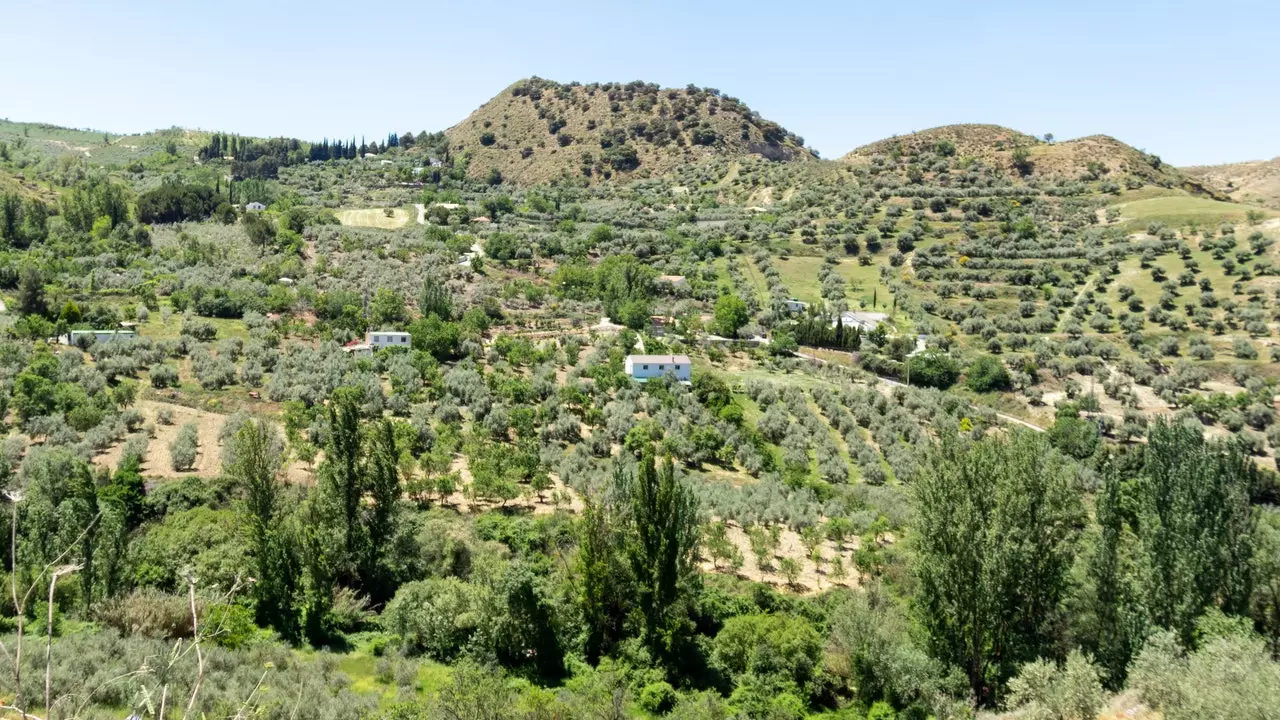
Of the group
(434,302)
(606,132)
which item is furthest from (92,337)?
(606,132)

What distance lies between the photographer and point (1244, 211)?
96.2 metres

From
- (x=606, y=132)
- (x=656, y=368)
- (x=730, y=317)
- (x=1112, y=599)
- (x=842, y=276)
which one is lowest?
(x=1112, y=599)

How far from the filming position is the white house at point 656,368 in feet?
→ 183

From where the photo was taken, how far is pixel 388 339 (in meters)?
59.0

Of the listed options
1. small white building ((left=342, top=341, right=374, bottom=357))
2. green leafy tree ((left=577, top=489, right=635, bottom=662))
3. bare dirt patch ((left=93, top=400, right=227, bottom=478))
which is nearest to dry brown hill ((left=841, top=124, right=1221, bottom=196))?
small white building ((left=342, top=341, right=374, bottom=357))

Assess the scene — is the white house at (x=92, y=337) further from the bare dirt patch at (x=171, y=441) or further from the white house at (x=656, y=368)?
the white house at (x=656, y=368)

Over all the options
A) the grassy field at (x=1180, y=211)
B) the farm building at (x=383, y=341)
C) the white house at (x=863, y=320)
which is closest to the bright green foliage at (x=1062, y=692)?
the farm building at (x=383, y=341)

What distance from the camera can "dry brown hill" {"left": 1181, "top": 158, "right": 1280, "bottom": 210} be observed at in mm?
131125

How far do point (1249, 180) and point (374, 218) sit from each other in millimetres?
161867

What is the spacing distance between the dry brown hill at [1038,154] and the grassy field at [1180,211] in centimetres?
1007

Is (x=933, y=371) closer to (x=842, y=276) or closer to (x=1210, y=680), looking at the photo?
(x=842, y=276)

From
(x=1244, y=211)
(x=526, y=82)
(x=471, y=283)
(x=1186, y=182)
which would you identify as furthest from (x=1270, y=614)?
(x=526, y=82)

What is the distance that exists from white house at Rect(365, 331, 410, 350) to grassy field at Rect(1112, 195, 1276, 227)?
8954 centimetres

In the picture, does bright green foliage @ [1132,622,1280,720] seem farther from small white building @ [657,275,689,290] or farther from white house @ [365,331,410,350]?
small white building @ [657,275,689,290]
